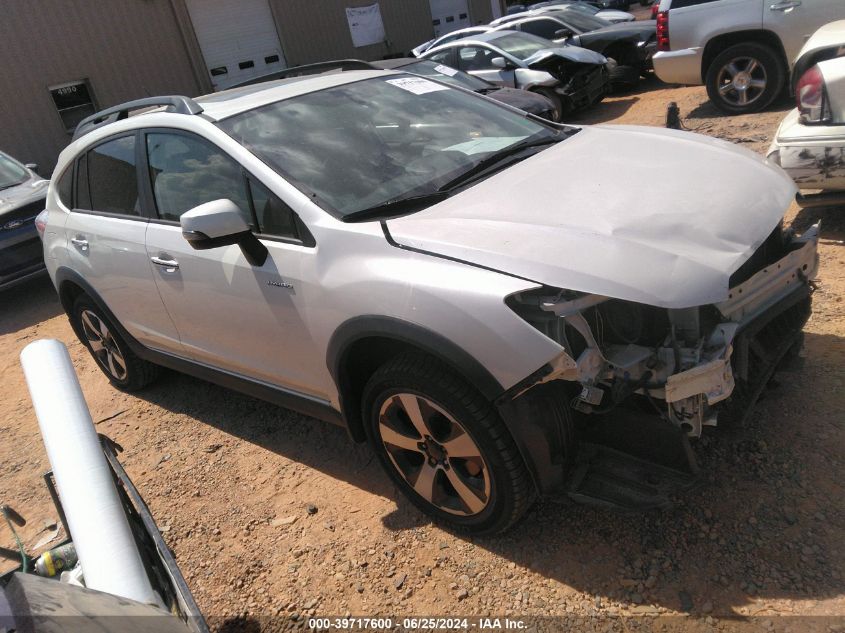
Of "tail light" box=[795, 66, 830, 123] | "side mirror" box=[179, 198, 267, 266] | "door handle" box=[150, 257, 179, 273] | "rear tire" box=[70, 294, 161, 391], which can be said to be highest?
"side mirror" box=[179, 198, 267, 266]

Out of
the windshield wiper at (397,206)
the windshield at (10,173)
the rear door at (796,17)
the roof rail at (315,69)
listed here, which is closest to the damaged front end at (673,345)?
the windshield wiper at (397,206)

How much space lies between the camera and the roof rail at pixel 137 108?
323 centimetres

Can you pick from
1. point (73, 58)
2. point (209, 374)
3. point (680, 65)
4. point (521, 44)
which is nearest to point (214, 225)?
point (209, 374)

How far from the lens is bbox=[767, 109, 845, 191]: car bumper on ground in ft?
12.6

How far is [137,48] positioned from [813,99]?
13.4 m

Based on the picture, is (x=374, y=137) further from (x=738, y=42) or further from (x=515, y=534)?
(x=738, y=42)

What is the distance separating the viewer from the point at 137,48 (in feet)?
44.6

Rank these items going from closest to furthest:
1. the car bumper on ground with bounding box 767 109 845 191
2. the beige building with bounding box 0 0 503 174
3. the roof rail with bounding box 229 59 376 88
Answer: the car bumper on ground with bounding box 767 109 845 191 < the roof rail with bounding box 229 59 376 88 < the beige building with bounding box 0 0 503 174

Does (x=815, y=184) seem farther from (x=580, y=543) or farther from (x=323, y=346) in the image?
(x=323, y=346)

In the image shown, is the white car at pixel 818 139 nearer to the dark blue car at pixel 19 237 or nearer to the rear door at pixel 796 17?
the rear door at pixel 796 17

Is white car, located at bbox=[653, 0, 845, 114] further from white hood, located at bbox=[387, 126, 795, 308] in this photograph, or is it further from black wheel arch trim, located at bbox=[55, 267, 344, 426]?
black wheel arch trim, located at bbox=[55, 267, 344, 426]

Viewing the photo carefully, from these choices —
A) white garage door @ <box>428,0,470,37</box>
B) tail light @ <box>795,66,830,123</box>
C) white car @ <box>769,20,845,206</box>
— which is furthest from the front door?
white garage door @ <box>428,0,470,37</box>

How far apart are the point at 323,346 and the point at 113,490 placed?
3.49ft

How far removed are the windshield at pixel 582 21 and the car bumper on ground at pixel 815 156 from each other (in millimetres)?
9227
